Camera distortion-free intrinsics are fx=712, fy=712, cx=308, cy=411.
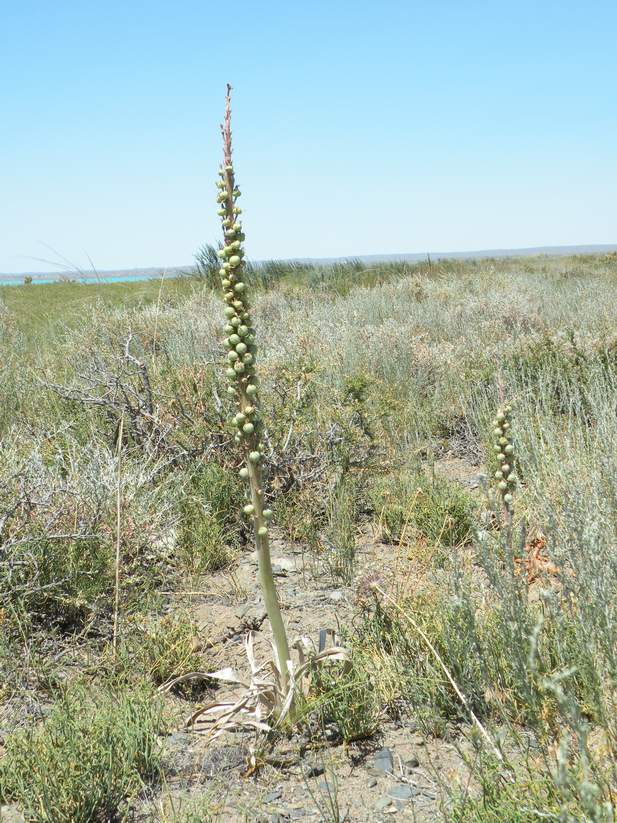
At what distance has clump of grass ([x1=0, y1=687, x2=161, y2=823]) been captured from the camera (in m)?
2.18

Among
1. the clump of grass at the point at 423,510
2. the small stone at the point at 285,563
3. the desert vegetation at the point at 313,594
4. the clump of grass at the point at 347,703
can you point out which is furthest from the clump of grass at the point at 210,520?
the clump of grass at the point at 347,703

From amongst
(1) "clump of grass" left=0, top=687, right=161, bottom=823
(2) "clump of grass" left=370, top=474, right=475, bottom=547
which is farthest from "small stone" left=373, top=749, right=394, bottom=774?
(2) "clump of grass" left=370, top=474, right=475, bottom=547

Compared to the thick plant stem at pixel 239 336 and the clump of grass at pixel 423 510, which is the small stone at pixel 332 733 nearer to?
the thick plant stem at pixel 239 336

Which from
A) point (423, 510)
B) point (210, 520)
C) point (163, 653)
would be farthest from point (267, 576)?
point (423, 510)

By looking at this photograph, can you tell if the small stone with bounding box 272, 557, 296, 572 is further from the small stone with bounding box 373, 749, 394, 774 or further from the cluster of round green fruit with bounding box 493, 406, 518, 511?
the cluster of round green fruit with bounding box 493, 406, 518, 511

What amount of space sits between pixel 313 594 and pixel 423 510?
0.96 meters

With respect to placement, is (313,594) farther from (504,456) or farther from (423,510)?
(504,456)

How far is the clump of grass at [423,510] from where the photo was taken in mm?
4238

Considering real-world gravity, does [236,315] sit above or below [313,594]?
above

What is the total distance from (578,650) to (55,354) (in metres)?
8.07

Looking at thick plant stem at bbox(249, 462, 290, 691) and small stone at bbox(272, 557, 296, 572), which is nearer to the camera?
thick plant stem at bbox(249, 462, 290, 691)

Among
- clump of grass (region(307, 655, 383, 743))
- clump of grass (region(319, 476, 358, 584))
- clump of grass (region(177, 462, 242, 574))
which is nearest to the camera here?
clump of grass (region(307, 655, 383, 743))

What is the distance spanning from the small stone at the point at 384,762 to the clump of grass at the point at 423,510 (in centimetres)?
163

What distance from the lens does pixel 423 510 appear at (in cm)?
438
